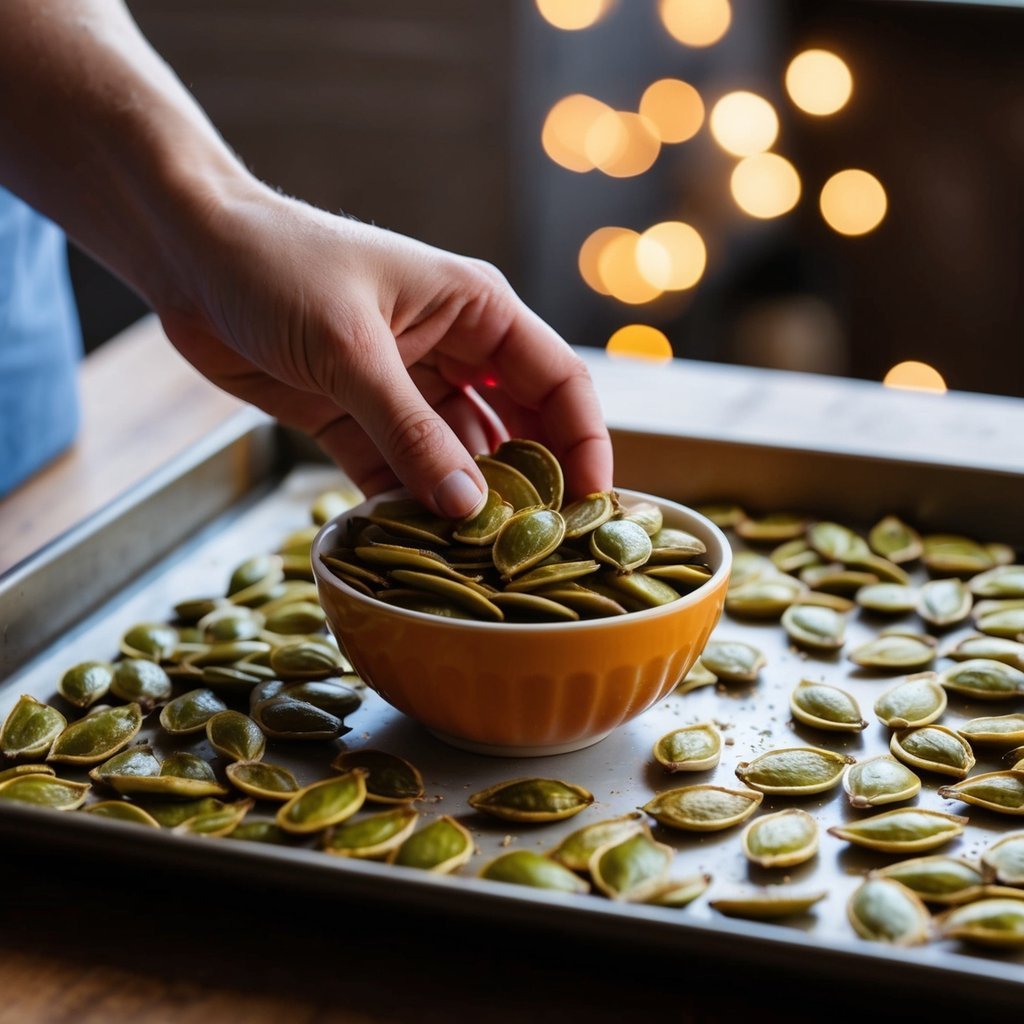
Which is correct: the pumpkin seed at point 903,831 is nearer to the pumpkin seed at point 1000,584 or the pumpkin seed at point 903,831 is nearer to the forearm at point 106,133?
the pumpkin seed at point 1000,584

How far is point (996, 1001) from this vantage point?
1.69 feet

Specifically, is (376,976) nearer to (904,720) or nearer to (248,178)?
(904,720)

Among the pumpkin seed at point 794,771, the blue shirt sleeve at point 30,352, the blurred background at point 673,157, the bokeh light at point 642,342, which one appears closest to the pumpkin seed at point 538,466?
the pumpkin seed at point 794,771

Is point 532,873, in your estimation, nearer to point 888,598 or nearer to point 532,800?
point 532,800

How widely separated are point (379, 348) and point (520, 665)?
238 mm

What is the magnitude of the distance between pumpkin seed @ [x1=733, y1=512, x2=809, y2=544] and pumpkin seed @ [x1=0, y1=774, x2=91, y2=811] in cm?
59

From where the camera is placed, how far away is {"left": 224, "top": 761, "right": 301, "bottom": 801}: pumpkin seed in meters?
0.70

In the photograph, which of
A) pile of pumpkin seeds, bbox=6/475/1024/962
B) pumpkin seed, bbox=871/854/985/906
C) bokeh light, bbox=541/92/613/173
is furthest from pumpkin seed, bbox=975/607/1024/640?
bokeh light, bbox=541/92/613/173

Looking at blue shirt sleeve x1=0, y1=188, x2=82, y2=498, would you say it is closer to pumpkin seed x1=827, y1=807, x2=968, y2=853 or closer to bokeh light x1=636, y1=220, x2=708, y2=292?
pumpkin seed x1=827, y1=807, x2=968, y2=853

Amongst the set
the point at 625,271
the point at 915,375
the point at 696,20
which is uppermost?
the point at 696,20

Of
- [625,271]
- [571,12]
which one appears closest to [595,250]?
[625,271]

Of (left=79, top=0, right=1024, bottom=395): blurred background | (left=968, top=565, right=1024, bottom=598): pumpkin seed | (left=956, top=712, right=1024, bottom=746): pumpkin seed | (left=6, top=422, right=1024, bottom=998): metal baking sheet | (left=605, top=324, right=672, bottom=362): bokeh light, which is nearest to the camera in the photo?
(left=6, top=422, right=1024, bottom=998): metal baking sheet

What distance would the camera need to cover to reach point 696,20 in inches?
99.0

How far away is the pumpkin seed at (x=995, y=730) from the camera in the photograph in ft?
2.51
